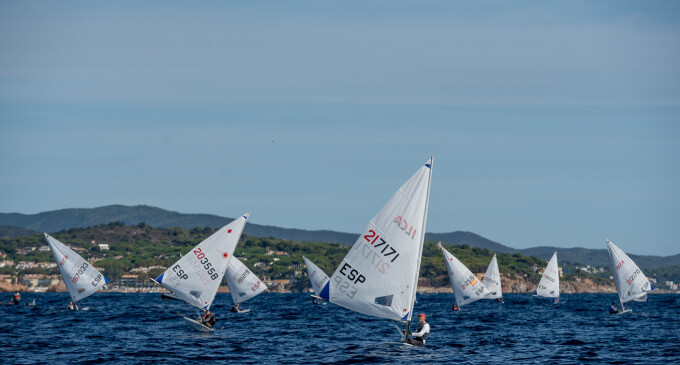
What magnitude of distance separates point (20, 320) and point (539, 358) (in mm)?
45261

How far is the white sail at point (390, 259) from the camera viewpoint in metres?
35.8

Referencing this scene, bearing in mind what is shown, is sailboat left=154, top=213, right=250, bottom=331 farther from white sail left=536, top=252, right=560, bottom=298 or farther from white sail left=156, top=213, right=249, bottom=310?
white sail left=536, top=252, right=560, bottom=298

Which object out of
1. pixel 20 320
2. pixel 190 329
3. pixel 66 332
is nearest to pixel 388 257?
pixel 190 329

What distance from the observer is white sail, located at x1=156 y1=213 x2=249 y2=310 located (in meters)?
49.1

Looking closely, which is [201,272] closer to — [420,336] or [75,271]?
[420,336]

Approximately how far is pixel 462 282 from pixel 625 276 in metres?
15.9

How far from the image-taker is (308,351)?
137 ft

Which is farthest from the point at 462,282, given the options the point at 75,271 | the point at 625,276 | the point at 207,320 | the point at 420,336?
the point at 420,336

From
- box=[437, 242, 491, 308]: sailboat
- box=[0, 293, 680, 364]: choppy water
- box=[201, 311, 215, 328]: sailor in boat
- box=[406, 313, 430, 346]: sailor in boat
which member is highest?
box=[437, 242, 491, 308]: sailboat

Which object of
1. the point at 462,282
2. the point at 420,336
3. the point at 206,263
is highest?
the point at 206,263

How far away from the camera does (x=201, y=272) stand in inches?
1939

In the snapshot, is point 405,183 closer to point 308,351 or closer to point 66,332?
point 308,351

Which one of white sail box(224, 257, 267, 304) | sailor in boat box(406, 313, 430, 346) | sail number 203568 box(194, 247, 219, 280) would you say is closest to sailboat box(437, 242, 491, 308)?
white sail box(224, 257, 267, 304)

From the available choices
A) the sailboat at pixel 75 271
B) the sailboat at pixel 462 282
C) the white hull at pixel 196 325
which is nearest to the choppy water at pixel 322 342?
the white hull at pixel 196 325
